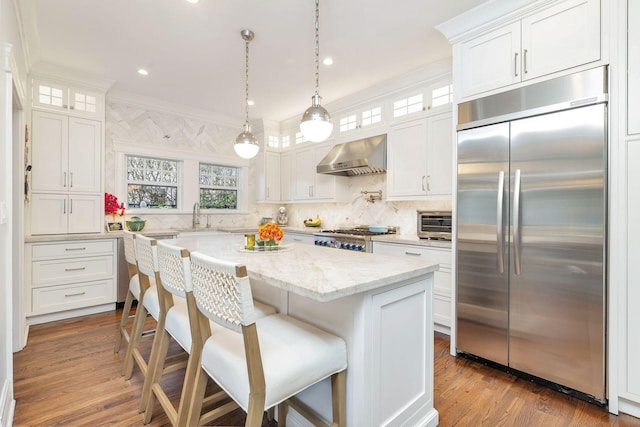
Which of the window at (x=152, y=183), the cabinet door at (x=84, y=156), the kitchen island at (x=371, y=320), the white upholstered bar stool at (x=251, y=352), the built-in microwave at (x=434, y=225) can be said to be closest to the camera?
the white upholstered bar stool at (x=251, y=352)

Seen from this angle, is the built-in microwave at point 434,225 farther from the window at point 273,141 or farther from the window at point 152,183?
the window at point 152,183

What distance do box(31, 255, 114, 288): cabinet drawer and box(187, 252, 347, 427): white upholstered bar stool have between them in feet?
9.32

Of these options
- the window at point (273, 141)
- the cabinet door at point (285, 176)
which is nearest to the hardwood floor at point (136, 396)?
the cabinet door at point (285, 176)

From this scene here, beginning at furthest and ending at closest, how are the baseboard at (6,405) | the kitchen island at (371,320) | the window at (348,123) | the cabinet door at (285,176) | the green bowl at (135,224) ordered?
the cabinet door at (285,176), the window at (348,123), the green bowl at (135,224), the baseboard at (6,405), the kitchen island at (371,320)

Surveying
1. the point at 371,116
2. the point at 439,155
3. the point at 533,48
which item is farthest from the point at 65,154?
the point at 533,48

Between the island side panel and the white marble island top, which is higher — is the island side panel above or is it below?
below

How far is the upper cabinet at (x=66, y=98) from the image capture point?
3.36 m

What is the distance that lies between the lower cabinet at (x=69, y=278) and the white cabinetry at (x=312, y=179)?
8.46ft

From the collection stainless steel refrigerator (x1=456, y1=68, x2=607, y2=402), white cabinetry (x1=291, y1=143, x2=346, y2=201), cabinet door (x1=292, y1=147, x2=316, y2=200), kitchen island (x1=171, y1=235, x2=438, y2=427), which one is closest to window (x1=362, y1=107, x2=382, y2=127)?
white cabinetry (x1=291, y1=143, x2=346, y2=201)

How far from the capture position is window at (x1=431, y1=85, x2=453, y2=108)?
3.15 m

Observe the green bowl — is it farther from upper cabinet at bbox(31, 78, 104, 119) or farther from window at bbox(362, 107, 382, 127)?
window at bbox(362, 107, 382, 127)

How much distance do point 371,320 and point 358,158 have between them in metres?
2.70

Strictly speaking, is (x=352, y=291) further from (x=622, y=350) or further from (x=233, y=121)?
(x=233, y=121)

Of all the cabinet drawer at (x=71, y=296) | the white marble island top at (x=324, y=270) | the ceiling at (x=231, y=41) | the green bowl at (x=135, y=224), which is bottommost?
the cabinet drawer at (x=71, y=296)
